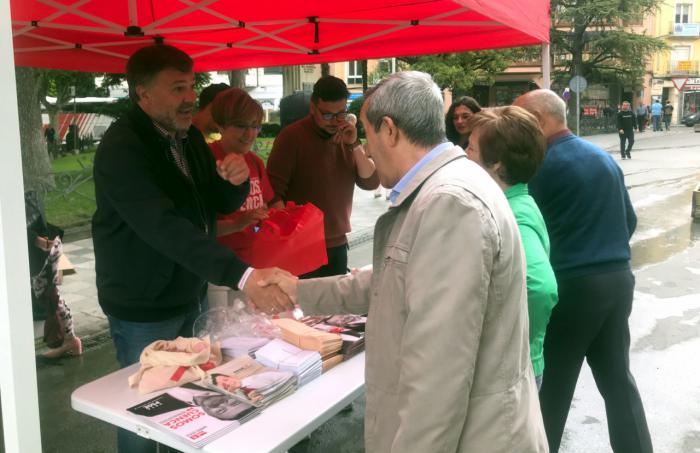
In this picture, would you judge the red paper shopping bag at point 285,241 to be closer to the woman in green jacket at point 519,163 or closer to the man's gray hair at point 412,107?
the woman in green jacket at point 519,163

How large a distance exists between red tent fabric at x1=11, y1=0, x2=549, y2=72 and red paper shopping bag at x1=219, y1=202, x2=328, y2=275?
143 centimetres

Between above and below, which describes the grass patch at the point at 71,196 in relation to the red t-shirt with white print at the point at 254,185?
below

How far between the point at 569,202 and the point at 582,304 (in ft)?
1.56

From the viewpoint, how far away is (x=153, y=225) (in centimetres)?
229

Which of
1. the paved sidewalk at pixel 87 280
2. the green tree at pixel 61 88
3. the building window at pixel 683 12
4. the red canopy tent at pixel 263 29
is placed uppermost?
the building window at pixel 683 12

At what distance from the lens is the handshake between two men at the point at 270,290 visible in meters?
2.32

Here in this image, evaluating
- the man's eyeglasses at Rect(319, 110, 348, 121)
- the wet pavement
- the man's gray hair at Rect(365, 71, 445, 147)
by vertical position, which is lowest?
the wet pavement

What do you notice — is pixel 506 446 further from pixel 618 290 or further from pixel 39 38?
pixel 39 38

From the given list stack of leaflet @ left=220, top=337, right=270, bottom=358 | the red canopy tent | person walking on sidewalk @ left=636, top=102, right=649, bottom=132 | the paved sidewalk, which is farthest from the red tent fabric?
person walking on sidewalk @ left=636, top=102, right=649, bottom=132

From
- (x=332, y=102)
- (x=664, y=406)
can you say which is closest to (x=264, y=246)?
(x=332, y=102)

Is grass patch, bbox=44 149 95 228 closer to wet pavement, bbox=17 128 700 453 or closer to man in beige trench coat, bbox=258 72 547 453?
wet pavement, bbox=17 128 700 453

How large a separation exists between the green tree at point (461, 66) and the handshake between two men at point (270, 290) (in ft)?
64.7

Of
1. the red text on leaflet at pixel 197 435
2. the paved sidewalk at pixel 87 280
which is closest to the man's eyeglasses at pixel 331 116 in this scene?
the red text on leaflet at pixel 197 435

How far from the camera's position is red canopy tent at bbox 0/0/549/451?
3.84 m
